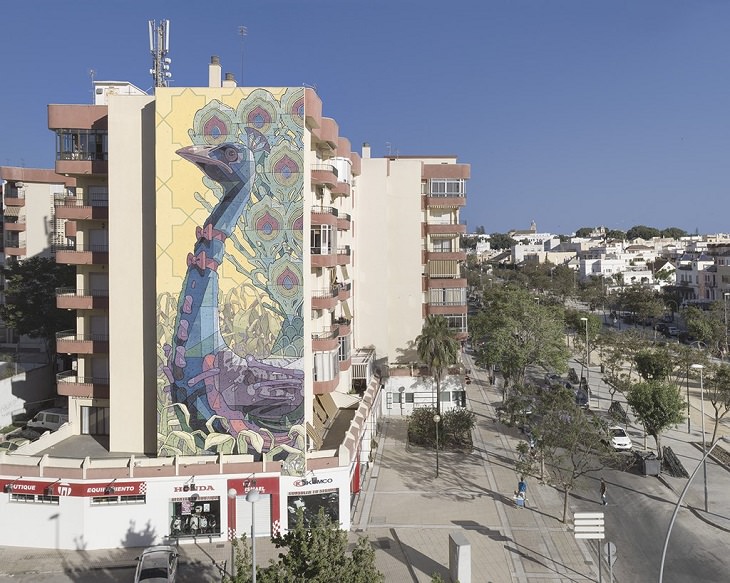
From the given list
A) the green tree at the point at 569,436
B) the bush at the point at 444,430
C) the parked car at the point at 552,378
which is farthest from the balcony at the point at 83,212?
the parked car at the point at 552,378

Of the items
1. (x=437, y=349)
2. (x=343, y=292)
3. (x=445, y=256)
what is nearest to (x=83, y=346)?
(x=343, y=292)

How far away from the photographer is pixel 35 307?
53469 mm

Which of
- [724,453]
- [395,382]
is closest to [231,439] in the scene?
[395,382]

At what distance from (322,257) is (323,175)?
509cm

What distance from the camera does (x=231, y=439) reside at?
98.8 feet

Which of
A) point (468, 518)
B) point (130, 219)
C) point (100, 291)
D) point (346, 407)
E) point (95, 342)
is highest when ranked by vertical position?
point (130, 219)

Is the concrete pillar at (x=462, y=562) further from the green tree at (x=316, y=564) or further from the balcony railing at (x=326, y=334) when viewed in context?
the balcony railing at (x=326, y=334)

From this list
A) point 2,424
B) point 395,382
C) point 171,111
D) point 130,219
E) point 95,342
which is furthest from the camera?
point 395,382

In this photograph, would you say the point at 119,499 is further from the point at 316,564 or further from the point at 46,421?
the point at 46,421

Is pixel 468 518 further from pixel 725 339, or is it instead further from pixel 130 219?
pixel 725 339

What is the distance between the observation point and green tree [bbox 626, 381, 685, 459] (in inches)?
1471

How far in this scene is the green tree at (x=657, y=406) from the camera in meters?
37.4

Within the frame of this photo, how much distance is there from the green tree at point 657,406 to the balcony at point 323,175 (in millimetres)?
22172

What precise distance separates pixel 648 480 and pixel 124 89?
39152mm
